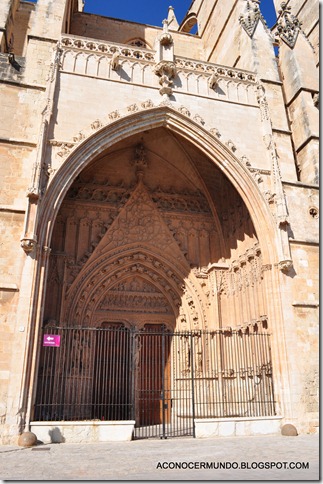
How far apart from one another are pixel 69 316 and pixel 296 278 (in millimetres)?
5490

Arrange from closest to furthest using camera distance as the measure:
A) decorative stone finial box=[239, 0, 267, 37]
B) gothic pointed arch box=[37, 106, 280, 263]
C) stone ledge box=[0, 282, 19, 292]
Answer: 1. stone ledge box=[0, 282, 19, 292]
2. gothic pointed arch box=[37, 106, 280, 263]
3. decorative stone finial box=[239, 0, 267, 37]

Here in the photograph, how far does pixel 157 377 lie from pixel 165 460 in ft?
18.4

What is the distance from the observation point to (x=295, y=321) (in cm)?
891

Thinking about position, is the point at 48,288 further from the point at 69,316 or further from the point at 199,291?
the point at 199,291

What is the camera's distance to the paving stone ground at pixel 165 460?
14.0 ft

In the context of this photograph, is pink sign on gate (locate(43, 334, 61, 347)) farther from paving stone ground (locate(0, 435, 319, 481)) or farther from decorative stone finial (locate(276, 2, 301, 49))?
decorative stone finial (locate(276, 2, 301, 49))

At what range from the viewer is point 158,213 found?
1194 cm

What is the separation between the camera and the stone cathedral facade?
8094 mm

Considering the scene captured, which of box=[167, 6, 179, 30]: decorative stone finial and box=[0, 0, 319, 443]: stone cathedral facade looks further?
box=[167, 6, 179, 30]: decorative stone finial

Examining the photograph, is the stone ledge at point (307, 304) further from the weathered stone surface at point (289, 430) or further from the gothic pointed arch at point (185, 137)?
the weathered stone surface at point (289, 430)

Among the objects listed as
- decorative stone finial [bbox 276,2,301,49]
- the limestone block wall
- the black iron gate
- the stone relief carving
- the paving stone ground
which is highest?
the limestone block wall

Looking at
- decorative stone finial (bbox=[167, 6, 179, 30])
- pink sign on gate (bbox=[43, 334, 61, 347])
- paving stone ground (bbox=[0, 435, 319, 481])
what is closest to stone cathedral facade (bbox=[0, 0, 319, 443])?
pink sign on gate (bbox=[43, 334, 61, 347])

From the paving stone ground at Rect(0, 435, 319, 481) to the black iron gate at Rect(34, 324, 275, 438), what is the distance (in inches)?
81.1

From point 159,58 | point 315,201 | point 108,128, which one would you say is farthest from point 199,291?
point 159,58
